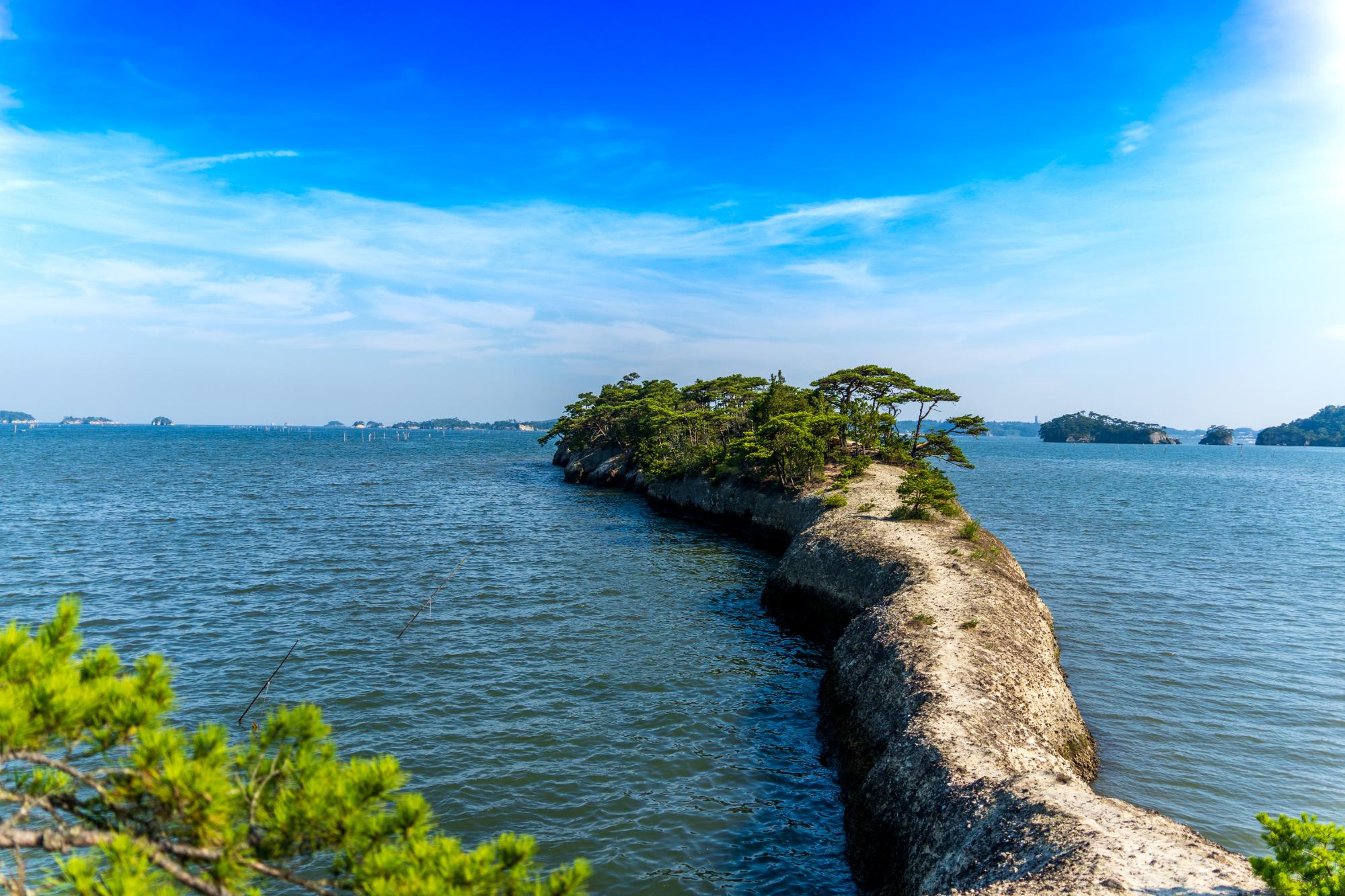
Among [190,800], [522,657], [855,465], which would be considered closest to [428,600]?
[522,657]

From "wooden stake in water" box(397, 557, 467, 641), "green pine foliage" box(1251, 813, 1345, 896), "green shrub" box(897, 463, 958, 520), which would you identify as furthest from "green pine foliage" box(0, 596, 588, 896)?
"green shrub" box(897, 463, 958, 520)

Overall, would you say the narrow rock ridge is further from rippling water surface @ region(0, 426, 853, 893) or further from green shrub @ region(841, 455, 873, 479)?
green shrub @ region(841, 455, 873, 479)

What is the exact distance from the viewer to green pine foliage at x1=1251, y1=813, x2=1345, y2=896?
21.0ft

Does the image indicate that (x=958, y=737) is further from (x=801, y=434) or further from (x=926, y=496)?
(x=801, y=434)

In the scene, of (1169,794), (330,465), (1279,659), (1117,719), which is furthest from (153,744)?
(330,465)

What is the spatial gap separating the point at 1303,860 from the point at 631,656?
15416mm

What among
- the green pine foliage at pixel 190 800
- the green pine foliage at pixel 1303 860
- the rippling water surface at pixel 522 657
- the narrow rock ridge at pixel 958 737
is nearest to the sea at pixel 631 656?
the rippling water surface at pixel 522 657

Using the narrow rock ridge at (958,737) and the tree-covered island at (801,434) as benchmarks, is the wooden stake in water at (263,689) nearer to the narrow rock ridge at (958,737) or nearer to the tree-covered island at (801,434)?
the narrow rock ridge at (958,737)

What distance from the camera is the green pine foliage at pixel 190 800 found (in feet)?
12.2

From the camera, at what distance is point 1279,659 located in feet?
69.5

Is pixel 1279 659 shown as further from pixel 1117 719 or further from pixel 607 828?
pixel 607 828

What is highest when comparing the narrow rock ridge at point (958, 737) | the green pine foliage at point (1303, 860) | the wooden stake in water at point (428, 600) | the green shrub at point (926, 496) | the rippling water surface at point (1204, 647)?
the green shrub at point (926, 496)

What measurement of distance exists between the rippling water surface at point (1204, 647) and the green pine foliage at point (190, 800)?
1482 centimetres

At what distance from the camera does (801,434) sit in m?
36.8
